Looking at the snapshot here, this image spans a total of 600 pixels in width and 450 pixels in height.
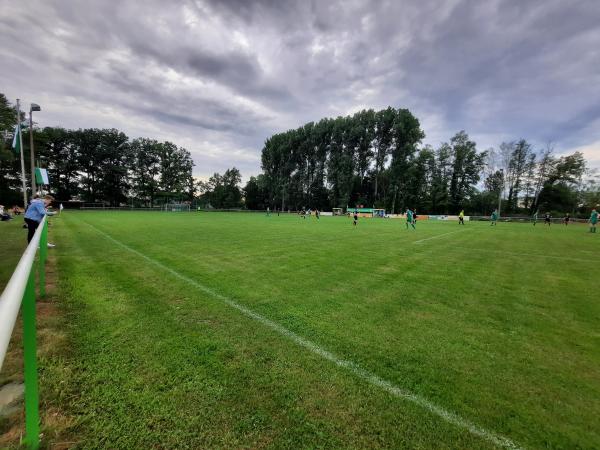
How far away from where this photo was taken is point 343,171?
65500 mm

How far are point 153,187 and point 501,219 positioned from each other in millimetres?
85391

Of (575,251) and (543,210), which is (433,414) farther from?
(543,210)

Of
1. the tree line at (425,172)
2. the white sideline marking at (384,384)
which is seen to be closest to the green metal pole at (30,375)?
the white sideline marking at (384,384)

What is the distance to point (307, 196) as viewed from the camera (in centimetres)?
7669

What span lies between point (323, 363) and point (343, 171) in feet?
213

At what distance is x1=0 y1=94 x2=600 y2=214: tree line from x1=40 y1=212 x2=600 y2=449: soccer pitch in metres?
60.5

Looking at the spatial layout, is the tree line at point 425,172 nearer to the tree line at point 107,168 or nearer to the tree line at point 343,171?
the tree line at point 343,171

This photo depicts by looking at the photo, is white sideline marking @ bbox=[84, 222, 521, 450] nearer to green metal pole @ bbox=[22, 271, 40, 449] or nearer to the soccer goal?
green metal pole @ bbox=[22, 271, 40, 449]

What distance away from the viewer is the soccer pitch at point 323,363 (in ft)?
7.20

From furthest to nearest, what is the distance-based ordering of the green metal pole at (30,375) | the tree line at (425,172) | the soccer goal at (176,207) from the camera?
the soccer goal at (176,207) < the tree line at (425,172) < the green metal pole at (30,375)

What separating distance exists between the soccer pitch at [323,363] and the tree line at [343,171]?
6055 centimetres

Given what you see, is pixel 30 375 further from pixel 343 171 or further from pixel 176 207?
pixel 176 207

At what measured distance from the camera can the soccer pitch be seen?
7.20 feet

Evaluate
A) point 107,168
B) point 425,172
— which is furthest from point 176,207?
point 425,172
